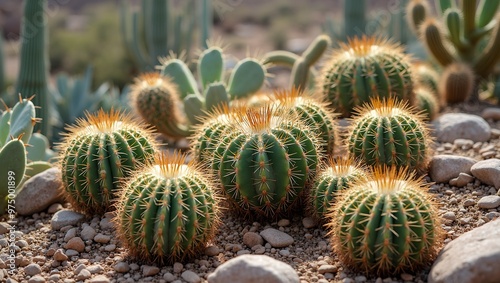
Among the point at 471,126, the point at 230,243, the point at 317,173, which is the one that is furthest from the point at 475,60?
the point at 230,243

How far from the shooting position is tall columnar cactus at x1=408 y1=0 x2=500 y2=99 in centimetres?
734

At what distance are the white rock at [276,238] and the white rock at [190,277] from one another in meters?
0.59

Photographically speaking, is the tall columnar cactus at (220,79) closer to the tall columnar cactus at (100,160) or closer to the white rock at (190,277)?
the tall columnar cactus at (100,160)

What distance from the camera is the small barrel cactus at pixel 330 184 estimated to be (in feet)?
13.9

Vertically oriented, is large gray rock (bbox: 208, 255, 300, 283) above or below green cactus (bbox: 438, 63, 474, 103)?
below

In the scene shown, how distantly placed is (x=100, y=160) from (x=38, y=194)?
0.80 m

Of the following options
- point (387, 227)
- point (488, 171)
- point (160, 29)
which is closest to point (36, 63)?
point (160, 29)

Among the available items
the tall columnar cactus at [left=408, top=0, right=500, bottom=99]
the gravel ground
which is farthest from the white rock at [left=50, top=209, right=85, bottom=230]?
the tall columnar cactus at [left=408, top=0, right=500, bottom=99]

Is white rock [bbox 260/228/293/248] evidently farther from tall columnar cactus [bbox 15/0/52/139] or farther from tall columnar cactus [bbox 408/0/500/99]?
tall columnar cactus [bbox 15/0/52/139]

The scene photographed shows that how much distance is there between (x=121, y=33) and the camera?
48.6 feet

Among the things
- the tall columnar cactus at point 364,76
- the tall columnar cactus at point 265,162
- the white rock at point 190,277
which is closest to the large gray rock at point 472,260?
the tall columnar cactus at point 265,162

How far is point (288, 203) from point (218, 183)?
466 mm

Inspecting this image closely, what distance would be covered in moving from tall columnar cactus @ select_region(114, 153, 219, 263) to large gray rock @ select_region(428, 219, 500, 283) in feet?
4.26

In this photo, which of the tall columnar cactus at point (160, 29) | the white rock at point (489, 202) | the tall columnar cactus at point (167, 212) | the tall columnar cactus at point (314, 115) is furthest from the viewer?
the tall columnar cactus at point (160, 29)
